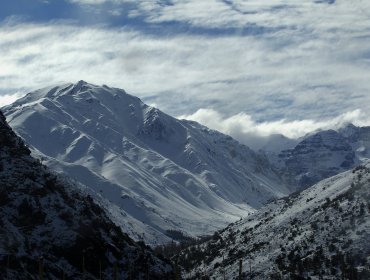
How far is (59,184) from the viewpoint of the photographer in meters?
188

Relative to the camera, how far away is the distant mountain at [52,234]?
500ft

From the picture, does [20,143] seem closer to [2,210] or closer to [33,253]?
[2,210]

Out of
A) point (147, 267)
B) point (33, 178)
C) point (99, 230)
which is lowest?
point (147, 267)

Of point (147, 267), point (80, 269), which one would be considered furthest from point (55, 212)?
point (147, 267)

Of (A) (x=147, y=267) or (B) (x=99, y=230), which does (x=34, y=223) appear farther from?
(A) (x=147, y=267)

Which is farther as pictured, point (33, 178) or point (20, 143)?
point (20, 143)

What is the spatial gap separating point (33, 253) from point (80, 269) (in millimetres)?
13446

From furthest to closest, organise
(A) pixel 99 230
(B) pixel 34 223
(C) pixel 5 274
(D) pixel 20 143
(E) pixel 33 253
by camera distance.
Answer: (D) pixel 20 143 → (A) pixel 99 230 → (B) pixel 34 223 → (E) pixel 33 253 → (C) pixel 5 274

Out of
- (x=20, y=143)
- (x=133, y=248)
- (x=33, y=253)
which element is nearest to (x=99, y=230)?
(x=133, y=248)

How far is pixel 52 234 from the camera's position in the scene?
165 metres

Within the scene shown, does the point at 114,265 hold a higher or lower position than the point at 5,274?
lower

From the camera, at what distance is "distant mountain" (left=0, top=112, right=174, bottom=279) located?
5999 inches

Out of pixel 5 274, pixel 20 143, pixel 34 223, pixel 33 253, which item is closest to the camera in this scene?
pixel 5 274

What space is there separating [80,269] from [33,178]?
1224 inches
